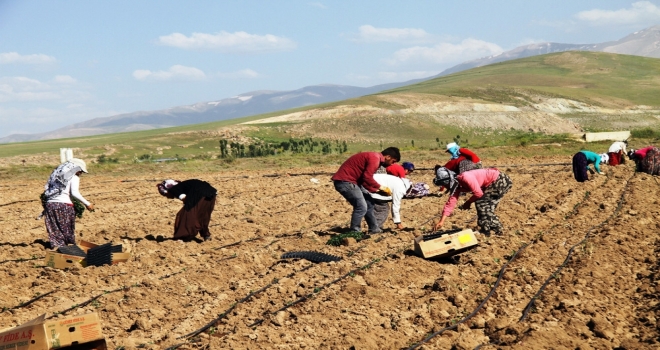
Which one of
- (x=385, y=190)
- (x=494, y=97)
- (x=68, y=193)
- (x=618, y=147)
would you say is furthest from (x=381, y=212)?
(x=494, y=97)

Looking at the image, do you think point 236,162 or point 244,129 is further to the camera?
point 244,129

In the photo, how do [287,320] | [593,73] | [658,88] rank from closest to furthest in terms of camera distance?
1. [287,320]
2. [658,88]
3. [593,73]

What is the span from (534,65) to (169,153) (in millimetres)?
98109

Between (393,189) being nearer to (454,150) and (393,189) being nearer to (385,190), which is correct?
(385,190)

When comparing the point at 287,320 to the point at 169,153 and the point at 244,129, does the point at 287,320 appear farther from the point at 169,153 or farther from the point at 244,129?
the point at 244,129

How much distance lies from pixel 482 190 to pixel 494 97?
74.7 meters

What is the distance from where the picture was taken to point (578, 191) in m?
14.6

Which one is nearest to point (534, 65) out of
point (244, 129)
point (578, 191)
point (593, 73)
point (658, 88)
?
point (593, 73)

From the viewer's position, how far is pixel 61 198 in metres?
9.63

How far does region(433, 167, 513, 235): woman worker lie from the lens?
9055 millimetres

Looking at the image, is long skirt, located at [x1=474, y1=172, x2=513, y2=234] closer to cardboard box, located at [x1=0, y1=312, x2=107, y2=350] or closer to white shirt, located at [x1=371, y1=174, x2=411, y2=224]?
white shirt, located at [x1=371, y1=174, x2=411, y2=224]

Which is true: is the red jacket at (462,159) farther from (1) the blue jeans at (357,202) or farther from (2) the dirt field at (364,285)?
(1) the blue jeans at (357,202)

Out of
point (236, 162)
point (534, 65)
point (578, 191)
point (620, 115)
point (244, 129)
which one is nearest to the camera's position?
point (578, 191)

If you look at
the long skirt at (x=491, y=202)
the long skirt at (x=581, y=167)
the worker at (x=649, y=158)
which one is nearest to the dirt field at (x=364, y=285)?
the long skirt at (x=491, y=202)
